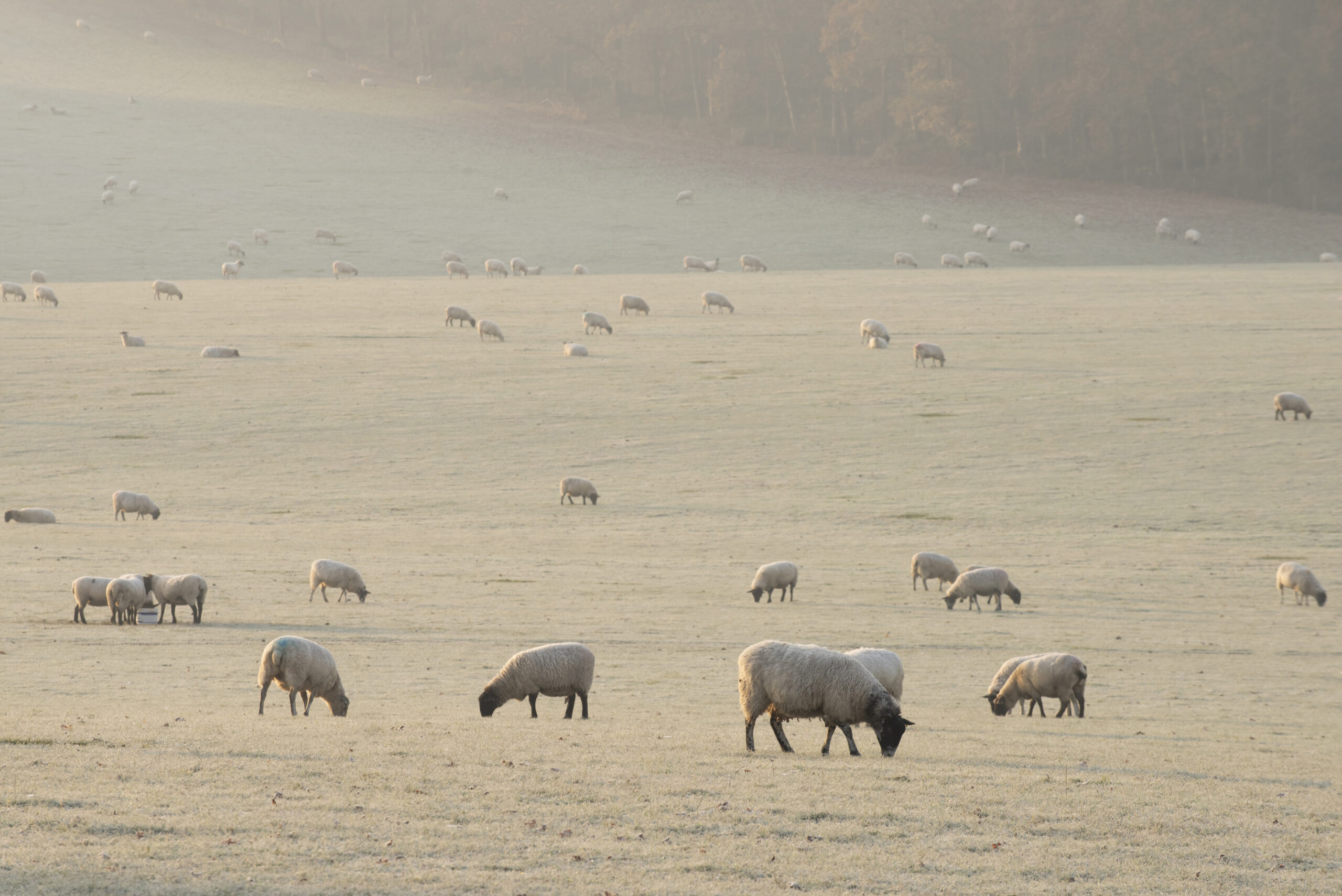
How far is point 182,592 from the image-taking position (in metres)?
21.8

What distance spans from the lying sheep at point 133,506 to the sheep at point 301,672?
17406 mm

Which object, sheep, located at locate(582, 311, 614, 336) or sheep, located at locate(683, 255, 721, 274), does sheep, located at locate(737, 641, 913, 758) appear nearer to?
sheep, located at locate(582, 311, 614, 336)

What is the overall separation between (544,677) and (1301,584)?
16290mm

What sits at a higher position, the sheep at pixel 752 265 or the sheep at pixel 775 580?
the sheep at pixel 752 265

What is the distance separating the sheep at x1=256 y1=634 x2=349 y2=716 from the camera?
52.3 ft

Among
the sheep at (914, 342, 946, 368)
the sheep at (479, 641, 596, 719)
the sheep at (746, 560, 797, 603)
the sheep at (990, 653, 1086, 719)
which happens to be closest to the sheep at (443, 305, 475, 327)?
the sheep at (914, 342, 946, 368)

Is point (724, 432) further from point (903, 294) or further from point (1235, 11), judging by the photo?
point (1235, 11)

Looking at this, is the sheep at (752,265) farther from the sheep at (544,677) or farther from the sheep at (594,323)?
the sheep at (544,677)

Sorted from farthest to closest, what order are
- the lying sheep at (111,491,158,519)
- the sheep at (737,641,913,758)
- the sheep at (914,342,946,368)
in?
1. the sheep at (914,342,946,368)
2. the lying sheep at (111,491,158,519)
3. the sheep at (737,641,913,758)

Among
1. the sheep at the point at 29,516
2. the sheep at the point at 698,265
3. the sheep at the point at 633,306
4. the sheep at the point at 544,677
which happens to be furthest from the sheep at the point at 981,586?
the sheep at the point at 698,265

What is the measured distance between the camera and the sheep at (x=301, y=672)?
627 inches

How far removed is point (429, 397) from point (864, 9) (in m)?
78.2

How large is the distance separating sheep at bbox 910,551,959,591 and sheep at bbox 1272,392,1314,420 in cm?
2045

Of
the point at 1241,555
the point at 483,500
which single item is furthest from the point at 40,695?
the point at 1241,555
